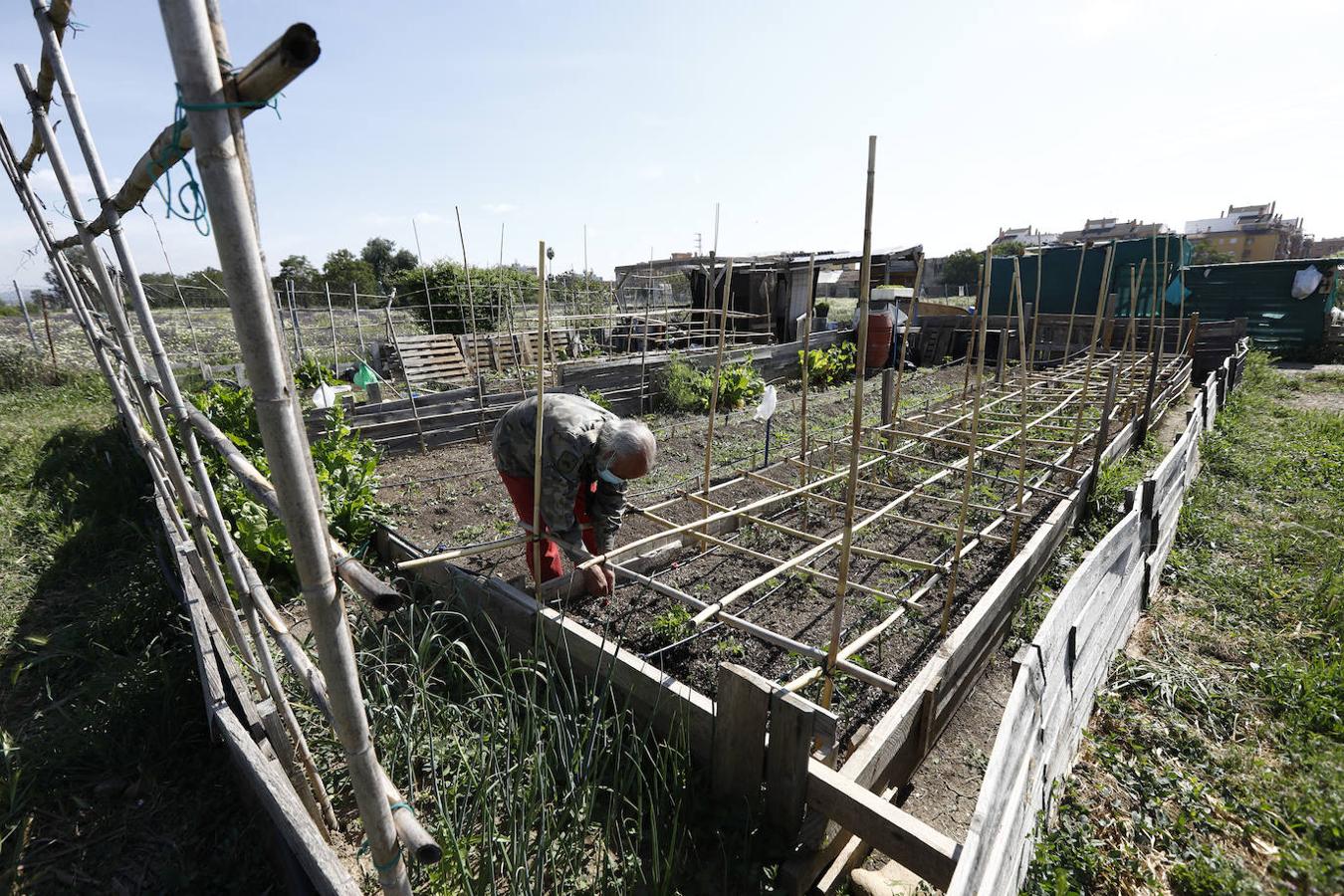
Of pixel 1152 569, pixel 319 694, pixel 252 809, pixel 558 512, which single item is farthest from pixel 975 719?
pixel 252 809

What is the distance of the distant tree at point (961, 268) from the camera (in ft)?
A: 135

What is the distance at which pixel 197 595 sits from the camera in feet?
8.07

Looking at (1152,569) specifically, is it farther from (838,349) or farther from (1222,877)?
(838,349)

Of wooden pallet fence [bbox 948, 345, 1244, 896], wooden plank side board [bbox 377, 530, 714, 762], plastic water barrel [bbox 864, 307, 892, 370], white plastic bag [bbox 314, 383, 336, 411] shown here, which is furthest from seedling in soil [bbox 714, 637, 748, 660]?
plastic water barrel [bbox 864, 307, 892, 370]

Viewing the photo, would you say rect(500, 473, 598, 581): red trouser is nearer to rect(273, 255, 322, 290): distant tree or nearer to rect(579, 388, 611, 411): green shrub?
rect(579, 388, 611, 411): green shrub

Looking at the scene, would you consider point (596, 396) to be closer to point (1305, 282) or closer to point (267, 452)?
point (267, 452)

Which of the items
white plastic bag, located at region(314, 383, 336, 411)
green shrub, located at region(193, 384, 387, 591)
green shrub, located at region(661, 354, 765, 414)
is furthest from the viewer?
green shrub, located at region(661, 354, 765, 414)

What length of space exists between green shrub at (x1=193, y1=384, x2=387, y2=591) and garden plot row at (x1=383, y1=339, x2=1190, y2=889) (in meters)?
0.29

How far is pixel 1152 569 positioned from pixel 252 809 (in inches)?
192

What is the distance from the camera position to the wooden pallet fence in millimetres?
1525

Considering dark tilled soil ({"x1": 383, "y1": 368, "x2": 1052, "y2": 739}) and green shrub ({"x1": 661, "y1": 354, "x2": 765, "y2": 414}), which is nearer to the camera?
dark tilled soil ({"x1": 383, "y1": 368, "x2": 1052, "y2": 739})

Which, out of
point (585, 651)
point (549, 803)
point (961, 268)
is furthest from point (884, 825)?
point (961, 268)

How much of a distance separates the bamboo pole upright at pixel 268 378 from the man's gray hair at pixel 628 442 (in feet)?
6.03

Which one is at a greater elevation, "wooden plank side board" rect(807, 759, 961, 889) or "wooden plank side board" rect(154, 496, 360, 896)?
"wooden plank side board" rect(154, 496, 360, 896)
